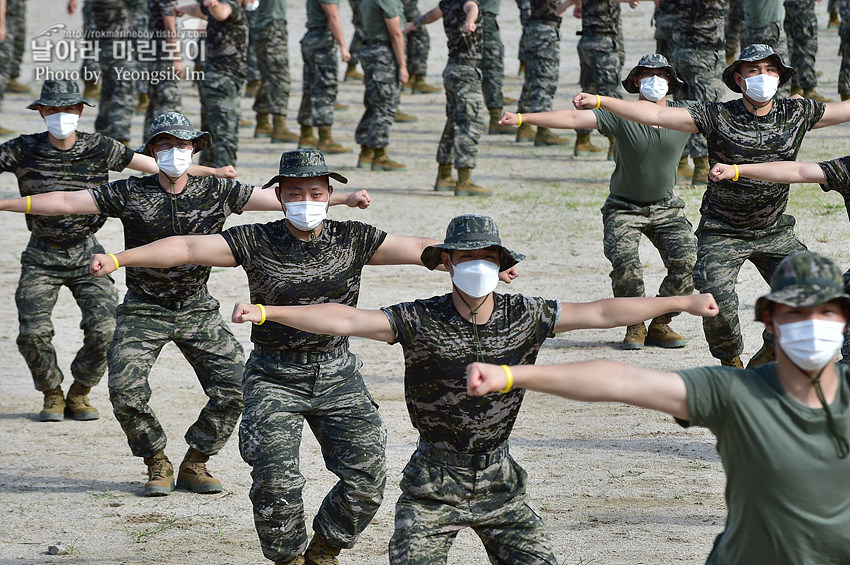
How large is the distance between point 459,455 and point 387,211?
9.97 metres

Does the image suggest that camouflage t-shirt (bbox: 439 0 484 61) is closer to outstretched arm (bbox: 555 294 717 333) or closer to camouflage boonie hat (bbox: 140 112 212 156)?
camouflage boonie hat (bbox: 140 112 212 156)

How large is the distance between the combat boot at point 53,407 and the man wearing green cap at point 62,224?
1.28ft

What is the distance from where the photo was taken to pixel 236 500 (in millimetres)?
7879

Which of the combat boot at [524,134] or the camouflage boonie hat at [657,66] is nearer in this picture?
the camouflage boonie hat at [657,66]

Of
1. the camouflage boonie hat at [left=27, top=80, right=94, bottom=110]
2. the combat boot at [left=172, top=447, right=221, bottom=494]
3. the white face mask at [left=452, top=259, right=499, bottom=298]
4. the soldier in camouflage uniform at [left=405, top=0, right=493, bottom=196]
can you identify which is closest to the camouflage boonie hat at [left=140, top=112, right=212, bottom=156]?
the camouflage boonie hat at [left=27, top=80, right=94, bottom=110]

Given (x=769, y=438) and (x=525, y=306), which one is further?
(x=525, y=306)

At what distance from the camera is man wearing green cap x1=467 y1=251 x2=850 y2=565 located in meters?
4.07

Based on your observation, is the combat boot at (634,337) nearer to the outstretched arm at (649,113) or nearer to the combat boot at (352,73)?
the outstretched arm at (649,113)

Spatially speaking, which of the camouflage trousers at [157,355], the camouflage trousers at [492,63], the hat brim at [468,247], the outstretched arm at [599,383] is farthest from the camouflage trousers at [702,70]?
the outstretched arm at [599,383]

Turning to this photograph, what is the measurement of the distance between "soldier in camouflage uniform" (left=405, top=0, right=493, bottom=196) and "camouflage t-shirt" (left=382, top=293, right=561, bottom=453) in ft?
31.6

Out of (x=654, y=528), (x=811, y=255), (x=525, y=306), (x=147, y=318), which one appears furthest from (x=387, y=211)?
(x=811, y=255)

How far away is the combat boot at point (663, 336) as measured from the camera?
34.6 feet

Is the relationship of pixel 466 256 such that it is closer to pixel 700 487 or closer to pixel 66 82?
pixel 700 487

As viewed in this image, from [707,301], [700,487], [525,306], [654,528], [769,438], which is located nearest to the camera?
[769,438]
